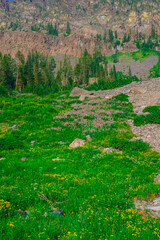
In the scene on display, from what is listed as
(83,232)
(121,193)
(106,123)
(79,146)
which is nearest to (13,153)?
(79,146)

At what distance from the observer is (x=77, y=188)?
673 centimetres

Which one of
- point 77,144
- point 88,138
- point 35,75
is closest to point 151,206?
point 77,144

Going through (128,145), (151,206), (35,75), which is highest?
(35,75)

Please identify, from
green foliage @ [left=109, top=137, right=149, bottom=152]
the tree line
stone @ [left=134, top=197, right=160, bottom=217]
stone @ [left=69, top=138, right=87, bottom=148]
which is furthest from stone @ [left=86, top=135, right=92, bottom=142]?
the tree line

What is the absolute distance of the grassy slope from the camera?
13.3 feet

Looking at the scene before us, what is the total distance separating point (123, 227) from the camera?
4.15 meters

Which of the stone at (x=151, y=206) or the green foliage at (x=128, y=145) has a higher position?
the stone at (x=151, y=206)

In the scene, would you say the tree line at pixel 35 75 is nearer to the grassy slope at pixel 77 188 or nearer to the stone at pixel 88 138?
the stone at pixel 88 138

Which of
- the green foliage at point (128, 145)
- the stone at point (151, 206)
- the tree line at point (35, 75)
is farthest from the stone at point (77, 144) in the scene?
the tree line at point (35, 75)

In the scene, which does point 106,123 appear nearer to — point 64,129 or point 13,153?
point 64,129

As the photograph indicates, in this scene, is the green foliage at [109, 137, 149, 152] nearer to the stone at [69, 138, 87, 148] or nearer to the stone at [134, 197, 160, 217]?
the stone at [69, 138, 87, 148]

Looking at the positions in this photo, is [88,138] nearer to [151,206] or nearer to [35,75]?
[151,206]

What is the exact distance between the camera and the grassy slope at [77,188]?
4043 millimetres

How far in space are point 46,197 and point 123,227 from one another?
2.89 metres
